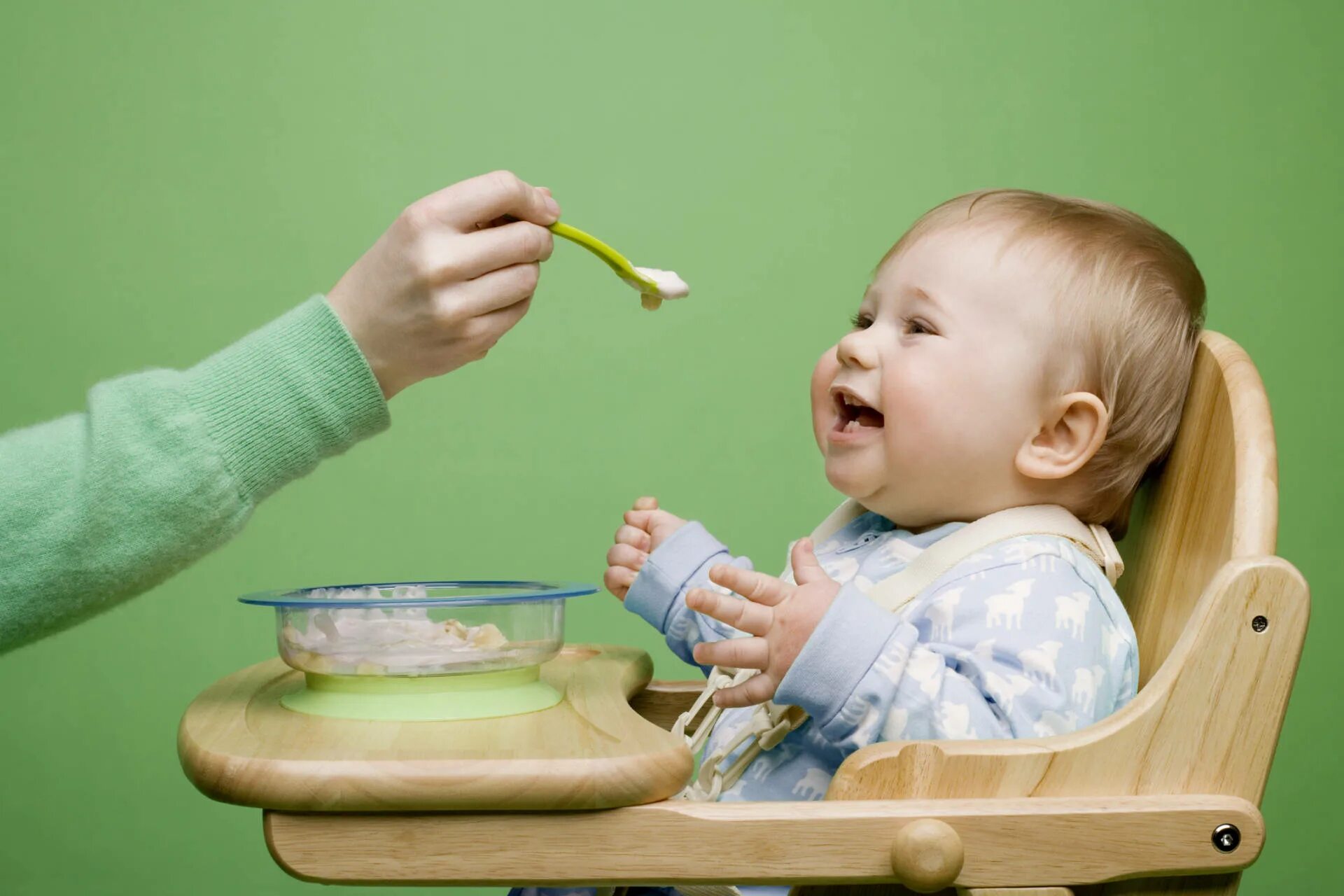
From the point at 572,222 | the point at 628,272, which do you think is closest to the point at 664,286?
the point at 628,272

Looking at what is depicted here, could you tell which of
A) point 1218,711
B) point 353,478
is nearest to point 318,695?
point 1218,711

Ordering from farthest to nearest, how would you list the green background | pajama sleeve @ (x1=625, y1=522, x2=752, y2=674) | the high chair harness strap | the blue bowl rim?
the green background, pajama sleeve @ (x1=625, y1=522, x2=752, y2=674), the high chair harness strap, the blue bowl rim

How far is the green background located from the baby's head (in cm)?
73

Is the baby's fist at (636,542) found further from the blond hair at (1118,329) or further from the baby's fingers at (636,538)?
the blond hair at (1118,329)

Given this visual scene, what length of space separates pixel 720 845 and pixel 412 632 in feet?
0.75

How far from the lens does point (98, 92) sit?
5.08 ft

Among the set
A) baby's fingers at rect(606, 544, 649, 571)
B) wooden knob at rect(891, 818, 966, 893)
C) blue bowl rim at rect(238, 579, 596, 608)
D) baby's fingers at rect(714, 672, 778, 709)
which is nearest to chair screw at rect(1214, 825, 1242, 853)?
wooden knob at rect(891, 818, 966, 893)

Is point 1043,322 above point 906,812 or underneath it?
above

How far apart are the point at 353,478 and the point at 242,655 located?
261mm

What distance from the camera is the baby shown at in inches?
27.9

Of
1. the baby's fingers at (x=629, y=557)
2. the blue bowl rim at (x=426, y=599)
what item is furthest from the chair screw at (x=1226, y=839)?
the baby's fingers at (x=629, y=557)

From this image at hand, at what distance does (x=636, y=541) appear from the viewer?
97 centimetres

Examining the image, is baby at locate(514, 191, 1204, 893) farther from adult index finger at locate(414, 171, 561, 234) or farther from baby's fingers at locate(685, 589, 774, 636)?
adult index finger at locate(414, 171, 561, 234)

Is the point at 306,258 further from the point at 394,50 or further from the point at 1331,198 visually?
the point at 1331,198
